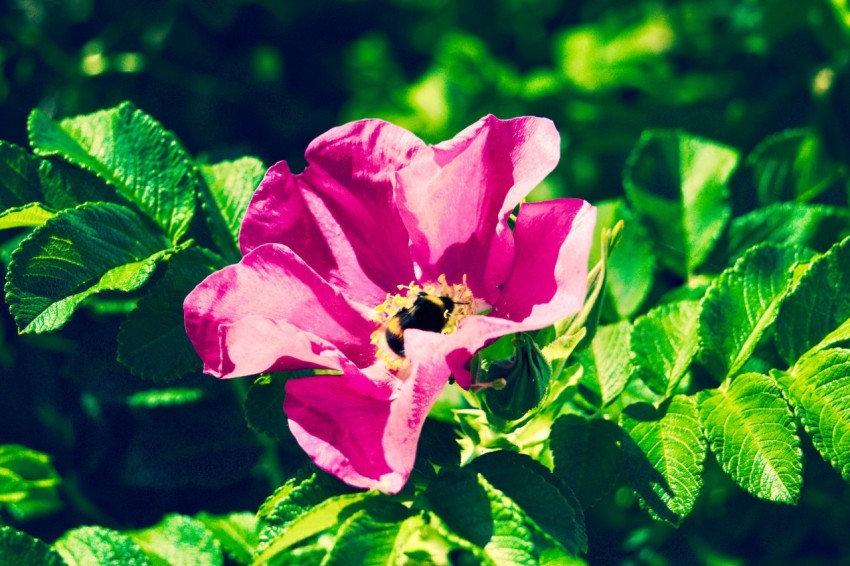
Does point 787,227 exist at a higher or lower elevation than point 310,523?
higher

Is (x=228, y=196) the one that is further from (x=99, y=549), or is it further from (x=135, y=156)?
(x=99, y=549)

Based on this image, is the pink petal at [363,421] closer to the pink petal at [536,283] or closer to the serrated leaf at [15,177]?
the pink petal at [536,283]

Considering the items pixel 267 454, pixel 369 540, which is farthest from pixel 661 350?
pixel 267 454

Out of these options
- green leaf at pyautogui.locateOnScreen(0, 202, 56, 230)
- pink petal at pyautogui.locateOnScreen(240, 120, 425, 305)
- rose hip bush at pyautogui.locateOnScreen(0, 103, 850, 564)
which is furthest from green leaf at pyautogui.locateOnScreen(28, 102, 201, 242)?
pink petal at pyautogui.locateOnScreen(240, 120, 425, 305)

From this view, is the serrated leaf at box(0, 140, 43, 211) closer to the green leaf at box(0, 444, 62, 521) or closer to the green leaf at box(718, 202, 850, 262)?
the green leaf at box(0, 444, 62, 521)

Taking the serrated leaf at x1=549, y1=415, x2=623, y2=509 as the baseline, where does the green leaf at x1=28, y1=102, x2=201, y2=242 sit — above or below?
above

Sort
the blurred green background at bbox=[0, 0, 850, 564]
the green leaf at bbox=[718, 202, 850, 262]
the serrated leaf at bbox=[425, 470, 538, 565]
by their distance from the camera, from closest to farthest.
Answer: the serrated leaf at bbox=[425, 470, 538, 565]
the green leaf at bbox=[718, 202, 850, 262]
the blurred green background at bbox=[0, 0, 850, 564]

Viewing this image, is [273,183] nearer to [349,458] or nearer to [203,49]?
[349,458]
